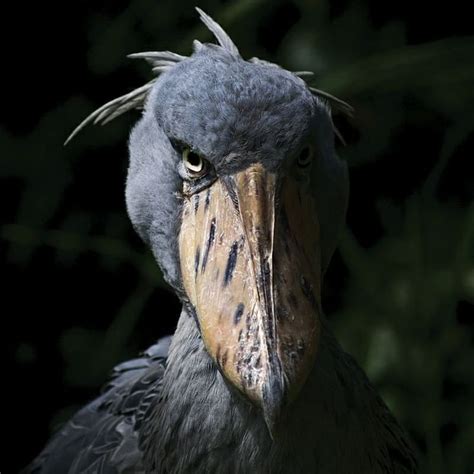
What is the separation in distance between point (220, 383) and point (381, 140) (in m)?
1.59

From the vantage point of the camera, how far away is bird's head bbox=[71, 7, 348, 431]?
4.94 ft

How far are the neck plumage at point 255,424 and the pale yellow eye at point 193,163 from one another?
0.79 ft

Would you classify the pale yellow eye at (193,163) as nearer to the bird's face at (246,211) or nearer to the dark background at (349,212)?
the bird's face at (246,211)

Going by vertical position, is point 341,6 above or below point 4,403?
above

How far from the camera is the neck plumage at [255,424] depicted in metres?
1.69

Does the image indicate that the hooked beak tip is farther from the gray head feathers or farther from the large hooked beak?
the gray head feathers

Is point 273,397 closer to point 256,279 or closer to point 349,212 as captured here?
point 256,279

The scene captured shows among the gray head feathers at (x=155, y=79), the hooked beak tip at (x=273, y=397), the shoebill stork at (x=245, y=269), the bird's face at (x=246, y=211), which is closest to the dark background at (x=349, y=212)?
the gray head feathers at (x=155, y=79)

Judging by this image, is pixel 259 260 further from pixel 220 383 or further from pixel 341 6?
pixel 341 6

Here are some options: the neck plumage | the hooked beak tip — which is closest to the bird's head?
the hooked beak tip

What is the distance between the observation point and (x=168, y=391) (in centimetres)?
183

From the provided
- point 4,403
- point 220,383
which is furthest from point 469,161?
point 220,383

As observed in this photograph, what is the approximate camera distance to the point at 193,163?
1.68 metres

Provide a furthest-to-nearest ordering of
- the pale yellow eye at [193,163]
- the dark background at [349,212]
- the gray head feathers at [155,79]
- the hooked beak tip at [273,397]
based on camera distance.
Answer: the dark background at [349,212] → the gray head feathers at [155,79] → the pale yellow eye at [193,163] → the hooked beak tip at [273,397]
